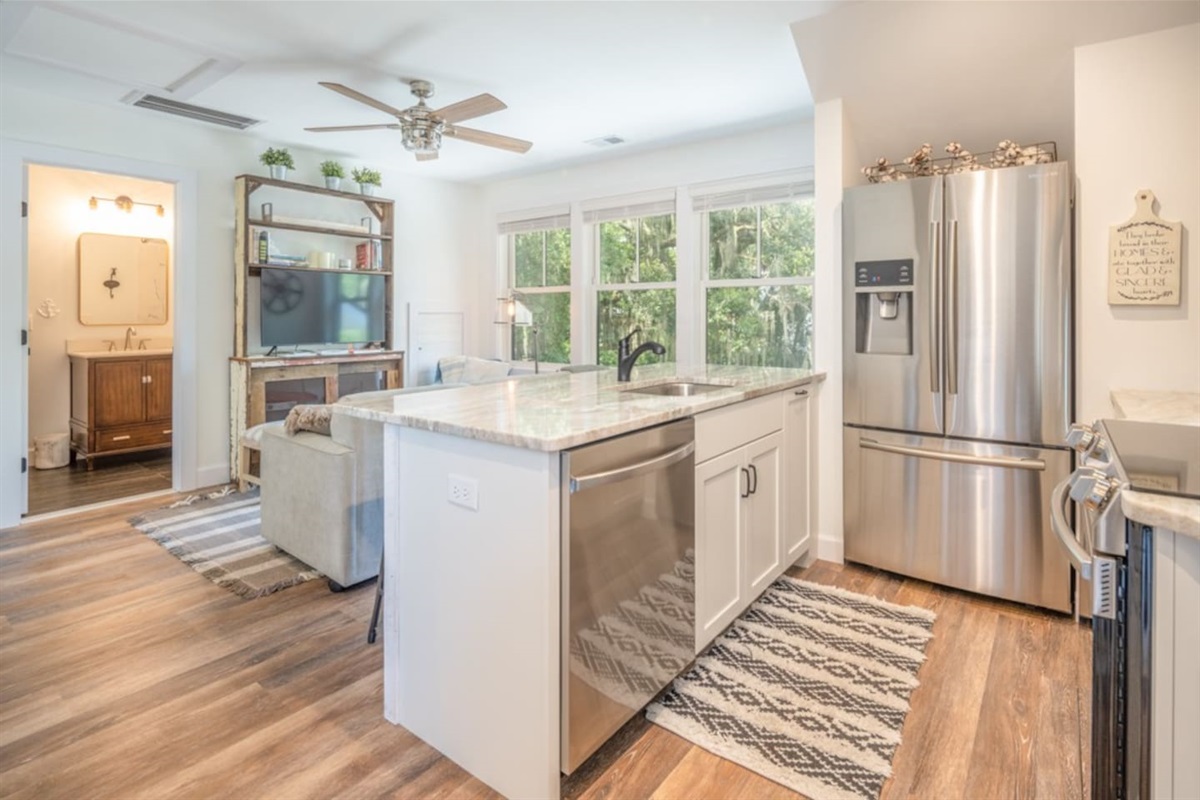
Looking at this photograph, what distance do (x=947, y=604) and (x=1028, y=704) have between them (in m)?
0.77

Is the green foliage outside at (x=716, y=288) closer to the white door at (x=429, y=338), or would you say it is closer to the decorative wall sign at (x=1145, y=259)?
the white door at (x=429, y=338)

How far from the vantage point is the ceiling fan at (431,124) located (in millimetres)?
3230

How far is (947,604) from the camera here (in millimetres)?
2756

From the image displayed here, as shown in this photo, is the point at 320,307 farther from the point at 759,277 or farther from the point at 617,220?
the point at 759,277

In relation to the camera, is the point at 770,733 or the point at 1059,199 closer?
the point at 770,733

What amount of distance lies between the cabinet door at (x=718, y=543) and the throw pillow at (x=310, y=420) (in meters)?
1.86

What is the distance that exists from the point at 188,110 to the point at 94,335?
8.45ft

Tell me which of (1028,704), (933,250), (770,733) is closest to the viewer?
(770,733)

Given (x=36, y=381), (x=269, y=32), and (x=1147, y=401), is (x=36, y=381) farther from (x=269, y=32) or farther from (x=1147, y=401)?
(x=1147, y=401)

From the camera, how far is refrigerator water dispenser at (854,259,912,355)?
2.86 metres

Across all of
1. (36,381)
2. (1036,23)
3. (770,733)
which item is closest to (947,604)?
(770,733)

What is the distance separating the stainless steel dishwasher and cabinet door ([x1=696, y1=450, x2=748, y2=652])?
7 centimetres

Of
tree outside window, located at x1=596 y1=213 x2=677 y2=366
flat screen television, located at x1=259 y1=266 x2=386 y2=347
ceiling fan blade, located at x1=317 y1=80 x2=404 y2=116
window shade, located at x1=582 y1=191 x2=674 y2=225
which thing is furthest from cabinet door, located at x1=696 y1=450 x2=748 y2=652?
flat screen television, located at x1=259 y1=266 x2=386 y2=347

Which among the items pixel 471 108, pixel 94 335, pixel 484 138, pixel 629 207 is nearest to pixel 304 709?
pixel 471 108
